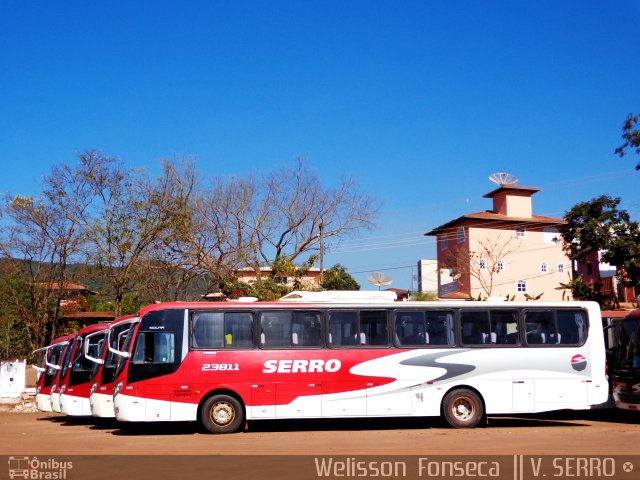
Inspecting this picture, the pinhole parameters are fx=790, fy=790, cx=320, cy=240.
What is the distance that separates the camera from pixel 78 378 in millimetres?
19719

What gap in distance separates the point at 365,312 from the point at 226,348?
3157 mm

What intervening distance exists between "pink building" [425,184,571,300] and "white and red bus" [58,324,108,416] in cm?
3878

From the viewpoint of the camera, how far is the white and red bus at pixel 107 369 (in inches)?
690

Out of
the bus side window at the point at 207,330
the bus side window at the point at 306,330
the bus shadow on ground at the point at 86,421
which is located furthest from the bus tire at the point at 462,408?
the bus shadow on ground at the point at 86,421

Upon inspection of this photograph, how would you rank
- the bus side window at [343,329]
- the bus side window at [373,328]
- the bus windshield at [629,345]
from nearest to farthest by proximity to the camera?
1. the bus side window at [343,329]
2. the bus side window at [373,328]
3. the bus windshield at [629,345]

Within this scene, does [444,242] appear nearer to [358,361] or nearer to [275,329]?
[358,361]

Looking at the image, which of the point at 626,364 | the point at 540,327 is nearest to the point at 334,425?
the point at 540,327

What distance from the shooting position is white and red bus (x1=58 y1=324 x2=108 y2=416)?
19.5m

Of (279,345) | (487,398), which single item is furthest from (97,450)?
(487,398)

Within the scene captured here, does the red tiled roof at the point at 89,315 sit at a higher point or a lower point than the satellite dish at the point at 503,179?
lower

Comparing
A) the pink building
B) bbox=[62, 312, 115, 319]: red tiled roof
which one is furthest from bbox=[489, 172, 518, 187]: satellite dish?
bbox=[62, 312, 115, 319]: red tiled roof

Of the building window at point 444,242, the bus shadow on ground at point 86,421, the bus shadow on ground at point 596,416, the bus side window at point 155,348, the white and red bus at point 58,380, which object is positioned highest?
the building window at point 444,242

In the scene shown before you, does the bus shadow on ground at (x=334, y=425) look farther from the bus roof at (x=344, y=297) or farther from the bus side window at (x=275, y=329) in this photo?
the bus roof at (x=344, y=297)

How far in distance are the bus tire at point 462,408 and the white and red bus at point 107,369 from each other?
711cm
